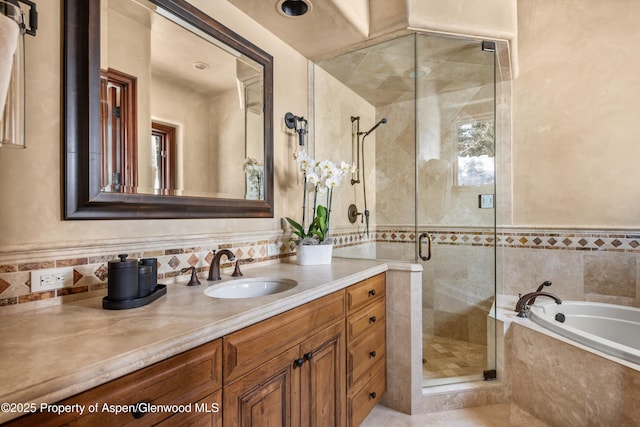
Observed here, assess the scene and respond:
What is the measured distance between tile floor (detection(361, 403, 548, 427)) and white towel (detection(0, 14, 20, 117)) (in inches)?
84.9

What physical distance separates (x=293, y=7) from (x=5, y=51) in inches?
52.8

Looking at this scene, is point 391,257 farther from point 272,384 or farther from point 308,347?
point 272,384

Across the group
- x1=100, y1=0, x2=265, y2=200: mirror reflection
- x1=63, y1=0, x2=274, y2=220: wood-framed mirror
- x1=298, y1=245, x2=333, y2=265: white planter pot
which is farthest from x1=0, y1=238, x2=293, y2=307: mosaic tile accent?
x1=298, y1=245, x2=333, y2=265: white planter pot

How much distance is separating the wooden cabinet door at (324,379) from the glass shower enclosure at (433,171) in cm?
96

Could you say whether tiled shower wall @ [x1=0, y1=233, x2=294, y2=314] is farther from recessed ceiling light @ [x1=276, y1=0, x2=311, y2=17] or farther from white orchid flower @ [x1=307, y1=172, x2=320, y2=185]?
recessed ceiling light @ [x1=276, y1=0, x2=311, y2=17]

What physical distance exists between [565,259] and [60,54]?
339cm

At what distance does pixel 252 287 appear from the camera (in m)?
1.46

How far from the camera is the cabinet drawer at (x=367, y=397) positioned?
5.00ft

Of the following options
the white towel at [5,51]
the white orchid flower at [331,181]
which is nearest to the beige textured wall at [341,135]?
the white orchid flower at [331,181]

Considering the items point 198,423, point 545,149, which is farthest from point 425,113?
point 198,423

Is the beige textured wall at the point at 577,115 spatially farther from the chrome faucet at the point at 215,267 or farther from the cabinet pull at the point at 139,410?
the cabinet pull at the point at 139,410

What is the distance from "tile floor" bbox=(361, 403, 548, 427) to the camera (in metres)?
1.79

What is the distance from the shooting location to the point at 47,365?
588 mm

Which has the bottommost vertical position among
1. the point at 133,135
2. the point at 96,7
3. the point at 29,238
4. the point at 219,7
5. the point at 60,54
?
the point at 29,238
